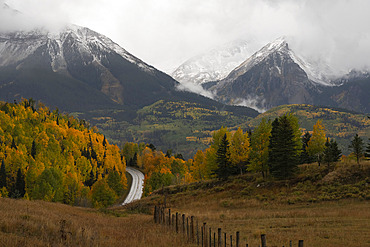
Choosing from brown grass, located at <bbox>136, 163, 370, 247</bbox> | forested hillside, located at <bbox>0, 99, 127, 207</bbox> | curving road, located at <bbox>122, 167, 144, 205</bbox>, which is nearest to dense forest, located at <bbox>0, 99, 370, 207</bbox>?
forested hillside, located at <bbox>0, 99, 127, 207</bbox>

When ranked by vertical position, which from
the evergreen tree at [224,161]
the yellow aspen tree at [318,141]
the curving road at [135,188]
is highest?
the yellow aspen tree at [318,141]

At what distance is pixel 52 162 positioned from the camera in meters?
115

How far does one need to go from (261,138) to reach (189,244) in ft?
144

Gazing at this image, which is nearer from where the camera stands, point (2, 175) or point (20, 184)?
point (20, 184)

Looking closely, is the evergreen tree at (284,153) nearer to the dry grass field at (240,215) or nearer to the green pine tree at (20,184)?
the dry grass field at (240,215)

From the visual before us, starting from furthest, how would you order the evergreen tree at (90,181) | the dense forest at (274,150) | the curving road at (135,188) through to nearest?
the evergreen tree at (90,181), the curving road at (135,188), the dense forest at (274,150)

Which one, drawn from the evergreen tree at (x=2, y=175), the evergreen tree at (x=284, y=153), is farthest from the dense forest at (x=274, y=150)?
the evergreen tree at (x=2, y=175)

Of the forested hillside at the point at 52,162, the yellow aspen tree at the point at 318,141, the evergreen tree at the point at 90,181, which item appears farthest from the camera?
the evergreen tree at the point at 90,181

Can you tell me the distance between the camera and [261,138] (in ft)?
190

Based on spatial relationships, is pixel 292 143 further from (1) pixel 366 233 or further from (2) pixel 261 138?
(1) pixel 366 233

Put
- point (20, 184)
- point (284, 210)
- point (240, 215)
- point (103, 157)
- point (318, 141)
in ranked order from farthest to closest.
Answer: point (103, 157) → point (20, 184) → point (318, 141) → point (284, 210) → point (240, 215)

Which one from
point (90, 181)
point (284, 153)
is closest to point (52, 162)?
point (90, 181)

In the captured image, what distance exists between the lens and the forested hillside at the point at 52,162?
92.8m

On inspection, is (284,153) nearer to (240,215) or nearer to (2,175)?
(240,215)
